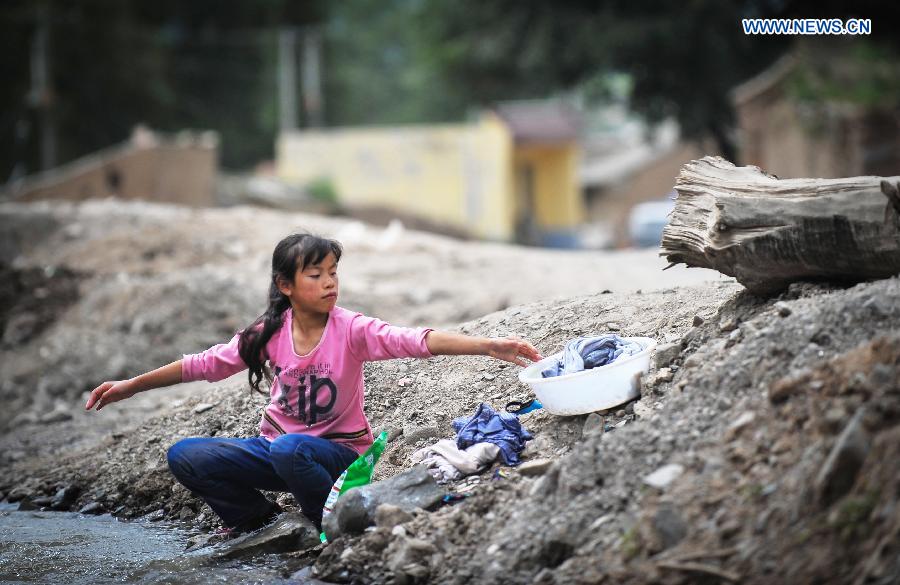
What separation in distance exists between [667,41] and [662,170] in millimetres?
15775

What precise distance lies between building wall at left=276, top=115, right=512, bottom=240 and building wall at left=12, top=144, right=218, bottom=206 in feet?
34.5

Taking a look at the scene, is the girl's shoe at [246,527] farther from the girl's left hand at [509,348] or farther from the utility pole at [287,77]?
the utility pole at [287,77]

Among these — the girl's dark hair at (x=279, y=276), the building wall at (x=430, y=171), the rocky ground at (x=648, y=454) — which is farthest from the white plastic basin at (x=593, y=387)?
the building wall at (x=430, y=171)

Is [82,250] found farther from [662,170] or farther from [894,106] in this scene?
[662,170]

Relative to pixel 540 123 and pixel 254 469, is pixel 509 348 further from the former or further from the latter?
pixel 540 123

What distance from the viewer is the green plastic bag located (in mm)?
3908

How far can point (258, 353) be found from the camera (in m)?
4.11

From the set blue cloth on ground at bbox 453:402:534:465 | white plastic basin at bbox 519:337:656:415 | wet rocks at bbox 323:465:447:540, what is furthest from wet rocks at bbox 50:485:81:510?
white plastic basin at bbox 519:337:656:415

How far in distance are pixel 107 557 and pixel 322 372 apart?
3.78ft

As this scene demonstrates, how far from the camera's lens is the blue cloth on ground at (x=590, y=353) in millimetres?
4074

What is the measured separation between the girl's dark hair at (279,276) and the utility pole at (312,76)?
1184 inches

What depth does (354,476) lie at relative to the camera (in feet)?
13.0

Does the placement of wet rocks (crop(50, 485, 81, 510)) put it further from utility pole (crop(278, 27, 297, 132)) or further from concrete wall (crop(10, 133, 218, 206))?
utility pole (crop(278, 27, 297, 132))

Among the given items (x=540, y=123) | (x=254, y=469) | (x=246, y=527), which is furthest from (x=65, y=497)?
(x=540, y=123)
